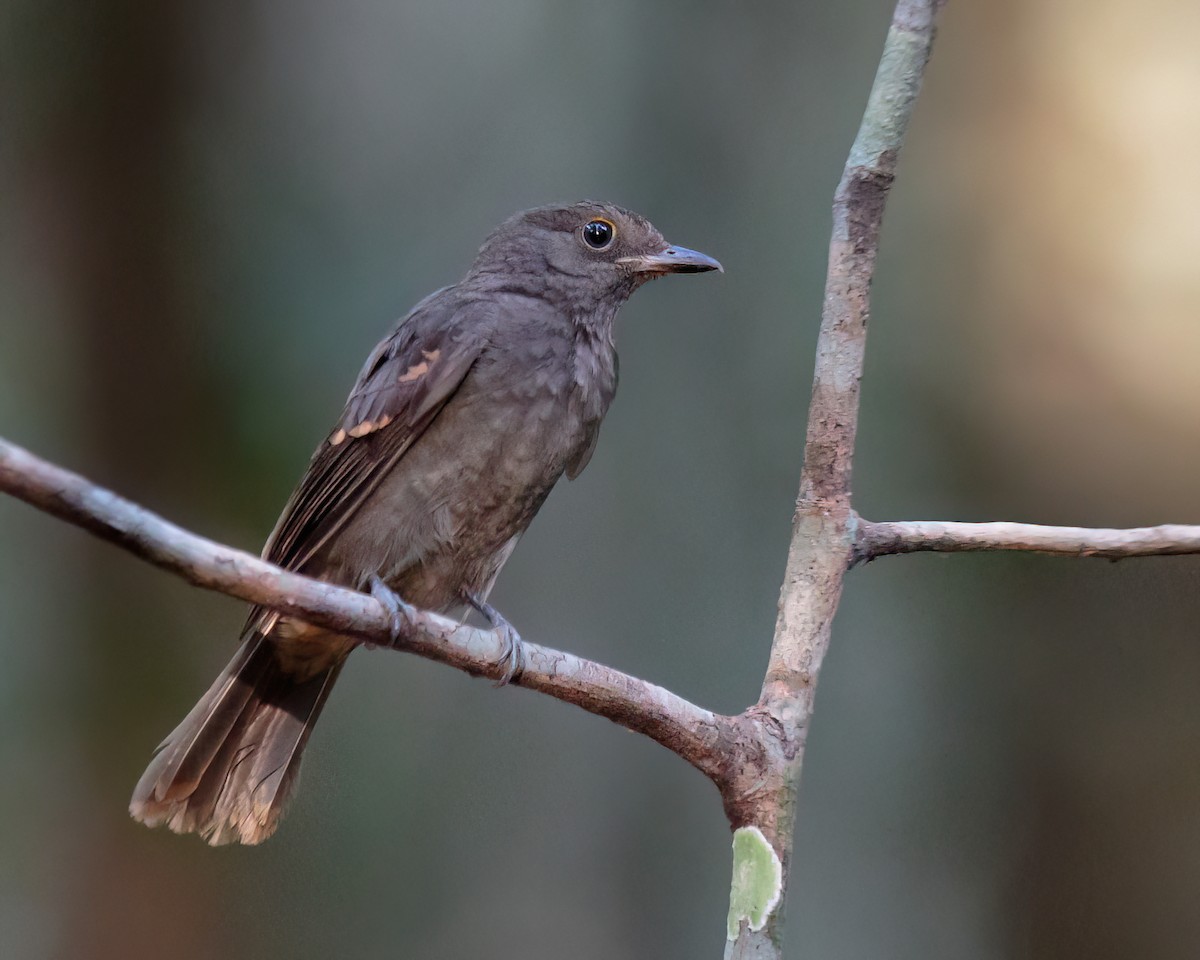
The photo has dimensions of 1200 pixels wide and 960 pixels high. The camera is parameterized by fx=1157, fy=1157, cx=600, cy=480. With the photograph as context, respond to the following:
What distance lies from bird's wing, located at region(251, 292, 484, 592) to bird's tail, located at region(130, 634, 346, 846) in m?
0.27

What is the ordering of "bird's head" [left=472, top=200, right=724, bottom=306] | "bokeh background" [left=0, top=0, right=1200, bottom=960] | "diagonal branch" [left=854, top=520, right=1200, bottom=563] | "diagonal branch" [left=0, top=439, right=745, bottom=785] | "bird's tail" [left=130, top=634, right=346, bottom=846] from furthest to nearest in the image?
"bokeh background" [left=0, top=0, right=1200, bottom=960]
"bird's head" [left=472, top=200, right=724, bottom=306]
"bird's tail" [left=130, top=634, right=346, bottom=846]
"diagonal branch" [left=854, top=520, right=1200, bottom=563]
"diagonal branch" [left=0, top=439, right=745, bottom=785]

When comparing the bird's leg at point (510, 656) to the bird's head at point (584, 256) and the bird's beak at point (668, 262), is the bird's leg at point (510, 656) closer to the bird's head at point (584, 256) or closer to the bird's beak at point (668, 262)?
the bird's head at point (584, 256)

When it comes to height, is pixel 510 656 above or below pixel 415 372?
below

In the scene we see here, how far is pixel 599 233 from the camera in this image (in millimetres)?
3396

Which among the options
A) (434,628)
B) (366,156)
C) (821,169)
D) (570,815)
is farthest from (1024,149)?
(434,628)

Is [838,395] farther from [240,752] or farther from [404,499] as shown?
[240,752]

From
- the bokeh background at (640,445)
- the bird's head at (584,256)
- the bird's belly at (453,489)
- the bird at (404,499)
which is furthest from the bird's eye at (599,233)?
the bokeh background at (640,445)

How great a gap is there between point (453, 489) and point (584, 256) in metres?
0.85

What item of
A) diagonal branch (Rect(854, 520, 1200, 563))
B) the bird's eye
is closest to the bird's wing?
the bird's eye

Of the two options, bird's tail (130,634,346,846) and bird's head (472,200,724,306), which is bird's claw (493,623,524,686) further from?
bird's head (472,200,724,306)

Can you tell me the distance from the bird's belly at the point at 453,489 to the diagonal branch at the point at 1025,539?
942mm

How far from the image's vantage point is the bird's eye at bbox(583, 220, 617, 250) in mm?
3393

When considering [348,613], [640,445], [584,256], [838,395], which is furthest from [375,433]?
[640,445]

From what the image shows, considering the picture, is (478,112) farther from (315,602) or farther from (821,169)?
(315,602)
